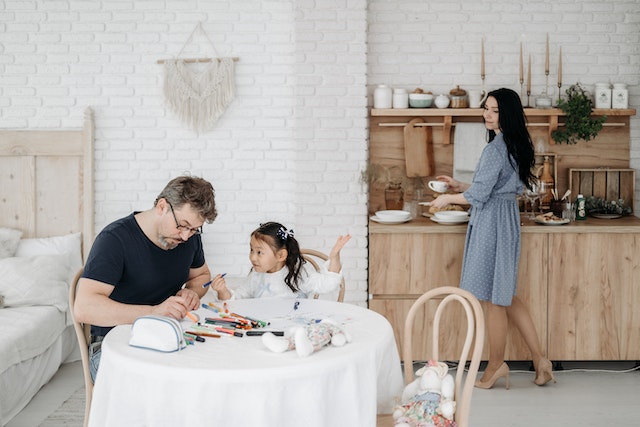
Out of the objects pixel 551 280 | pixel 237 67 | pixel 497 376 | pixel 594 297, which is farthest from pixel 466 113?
pixel 497 376

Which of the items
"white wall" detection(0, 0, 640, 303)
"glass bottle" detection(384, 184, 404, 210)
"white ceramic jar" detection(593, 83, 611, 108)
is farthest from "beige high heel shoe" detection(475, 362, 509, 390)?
"white ceramic jar" detection(593, 83, 611, 108)

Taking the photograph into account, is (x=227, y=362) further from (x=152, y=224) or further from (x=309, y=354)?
(x=152, y=224)

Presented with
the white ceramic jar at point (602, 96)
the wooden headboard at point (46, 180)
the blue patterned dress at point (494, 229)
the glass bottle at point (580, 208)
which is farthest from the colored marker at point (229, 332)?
the white ceramic jar at point (602, 96)

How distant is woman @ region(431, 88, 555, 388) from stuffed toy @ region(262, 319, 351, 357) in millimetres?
1812

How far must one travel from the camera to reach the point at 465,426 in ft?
8.13

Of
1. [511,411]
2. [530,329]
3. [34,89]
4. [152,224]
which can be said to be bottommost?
[511,411]

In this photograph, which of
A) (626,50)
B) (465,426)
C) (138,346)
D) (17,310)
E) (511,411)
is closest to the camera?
(138,346)

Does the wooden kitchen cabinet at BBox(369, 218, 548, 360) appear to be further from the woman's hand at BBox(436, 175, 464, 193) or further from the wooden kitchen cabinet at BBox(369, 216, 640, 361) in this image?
the woman's hand at BBox(436, 175, 464, 193)

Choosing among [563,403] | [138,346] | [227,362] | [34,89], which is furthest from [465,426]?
[34,89]

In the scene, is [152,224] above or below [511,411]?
above

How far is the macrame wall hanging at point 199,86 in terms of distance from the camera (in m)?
4.73

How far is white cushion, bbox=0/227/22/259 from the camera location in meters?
4.49

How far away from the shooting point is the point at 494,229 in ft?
13.1

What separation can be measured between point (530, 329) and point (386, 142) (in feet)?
4.97
